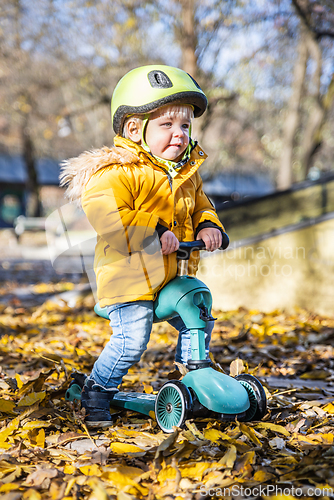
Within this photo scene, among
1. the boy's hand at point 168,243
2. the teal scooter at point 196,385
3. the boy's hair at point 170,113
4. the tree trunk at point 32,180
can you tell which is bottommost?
the teal scooter at point 196,385

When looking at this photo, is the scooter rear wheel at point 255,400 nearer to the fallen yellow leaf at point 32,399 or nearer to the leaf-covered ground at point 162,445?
the leaf-covered ground at point 162,445

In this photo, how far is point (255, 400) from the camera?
230 cm

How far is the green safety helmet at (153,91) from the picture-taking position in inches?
91.1

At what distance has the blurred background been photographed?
5.85 meters

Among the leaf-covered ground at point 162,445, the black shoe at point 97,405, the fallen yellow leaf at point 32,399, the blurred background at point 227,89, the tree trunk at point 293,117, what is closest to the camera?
the leaf-covered ground at point 162,445

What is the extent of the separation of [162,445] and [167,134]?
1472mm

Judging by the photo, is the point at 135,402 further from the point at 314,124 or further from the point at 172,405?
the point at 314,124

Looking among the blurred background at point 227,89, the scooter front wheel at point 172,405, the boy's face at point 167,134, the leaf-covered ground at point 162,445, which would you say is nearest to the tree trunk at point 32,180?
the blurred background at point 227,89

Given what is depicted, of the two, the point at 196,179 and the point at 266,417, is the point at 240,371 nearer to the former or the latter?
the point at 266,417

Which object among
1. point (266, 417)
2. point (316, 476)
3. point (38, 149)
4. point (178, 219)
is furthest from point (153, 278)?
point (38, 149)

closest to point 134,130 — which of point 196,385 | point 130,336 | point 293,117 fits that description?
point 130,336

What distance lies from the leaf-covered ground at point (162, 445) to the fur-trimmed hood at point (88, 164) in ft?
3.77

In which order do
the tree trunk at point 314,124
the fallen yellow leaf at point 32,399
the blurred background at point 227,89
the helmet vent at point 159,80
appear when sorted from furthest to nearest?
the tree trunk at point 314,124 < the blurred background at point 227,89 < the fallen yellow leaf at point 32,399 < the helmet vent at point 159,80

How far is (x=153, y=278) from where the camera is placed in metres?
2.33
